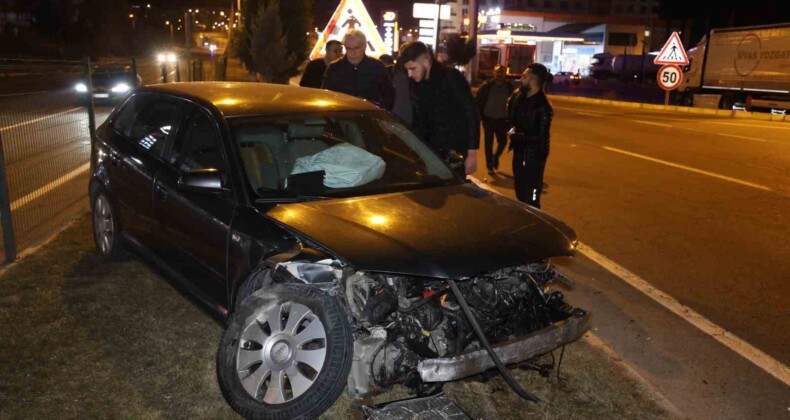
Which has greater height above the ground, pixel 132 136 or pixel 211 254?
pixel 132 136

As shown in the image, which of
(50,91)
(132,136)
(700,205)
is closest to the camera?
(132,136)

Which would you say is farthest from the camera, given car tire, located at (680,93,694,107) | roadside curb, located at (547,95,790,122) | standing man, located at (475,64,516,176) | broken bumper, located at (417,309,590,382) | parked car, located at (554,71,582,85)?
parked car, located at (554,71,582,85)

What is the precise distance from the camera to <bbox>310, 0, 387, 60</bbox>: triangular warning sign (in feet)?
35.1

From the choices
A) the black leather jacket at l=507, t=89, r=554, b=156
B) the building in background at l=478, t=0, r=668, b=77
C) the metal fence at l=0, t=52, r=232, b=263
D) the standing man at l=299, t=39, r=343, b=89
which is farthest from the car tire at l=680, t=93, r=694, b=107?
the metal fence at l=0, t=52, r=232, b=263

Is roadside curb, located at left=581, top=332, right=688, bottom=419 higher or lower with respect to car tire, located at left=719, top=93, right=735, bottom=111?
lower

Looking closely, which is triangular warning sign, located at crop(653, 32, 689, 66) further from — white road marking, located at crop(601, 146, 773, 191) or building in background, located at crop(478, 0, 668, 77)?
building in background, located at crop(478, 0, 668, 77)

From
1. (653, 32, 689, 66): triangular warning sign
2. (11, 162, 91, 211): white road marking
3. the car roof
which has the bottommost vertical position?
(11, 162, 91, 211): white road marking

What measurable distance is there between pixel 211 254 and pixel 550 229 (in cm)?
198

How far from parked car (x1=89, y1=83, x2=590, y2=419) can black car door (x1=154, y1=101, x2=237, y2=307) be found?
0.01 metres

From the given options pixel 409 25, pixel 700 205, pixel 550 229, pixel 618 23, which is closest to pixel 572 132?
pixel 700 205

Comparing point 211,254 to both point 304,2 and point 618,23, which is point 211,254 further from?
point 618,23

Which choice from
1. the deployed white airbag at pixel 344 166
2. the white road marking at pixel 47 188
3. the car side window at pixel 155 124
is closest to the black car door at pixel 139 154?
the car side window at pixel 155 124

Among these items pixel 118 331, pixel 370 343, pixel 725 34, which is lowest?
pixel 118 331

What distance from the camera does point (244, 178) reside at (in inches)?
165
